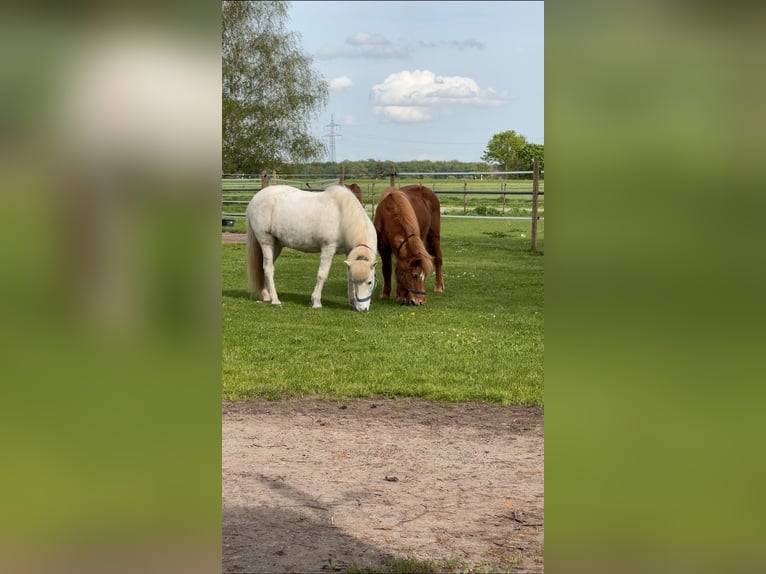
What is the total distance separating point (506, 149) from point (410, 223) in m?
17.3

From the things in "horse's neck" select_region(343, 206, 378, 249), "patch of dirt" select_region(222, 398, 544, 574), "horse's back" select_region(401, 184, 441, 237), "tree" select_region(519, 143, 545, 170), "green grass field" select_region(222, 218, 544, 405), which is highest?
"tree" select_region(519, 143, 545, 170)

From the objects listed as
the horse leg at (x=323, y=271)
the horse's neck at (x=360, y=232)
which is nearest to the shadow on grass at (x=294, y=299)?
the horse leg at (x=323, y=271)

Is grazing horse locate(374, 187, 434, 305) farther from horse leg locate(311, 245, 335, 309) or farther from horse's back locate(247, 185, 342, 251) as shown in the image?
horse leg locate(311, 245, 335, 309)

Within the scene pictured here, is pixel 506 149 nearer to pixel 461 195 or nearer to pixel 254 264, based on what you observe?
pixel 461 195

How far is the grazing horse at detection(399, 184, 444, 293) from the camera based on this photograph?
12594 mm

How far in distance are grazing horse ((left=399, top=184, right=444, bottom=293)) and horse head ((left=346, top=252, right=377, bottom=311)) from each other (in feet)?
6.22

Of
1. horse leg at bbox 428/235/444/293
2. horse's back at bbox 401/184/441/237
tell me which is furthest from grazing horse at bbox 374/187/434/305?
horse leg at bbox 428/235/444/293

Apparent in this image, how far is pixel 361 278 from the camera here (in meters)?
10.8

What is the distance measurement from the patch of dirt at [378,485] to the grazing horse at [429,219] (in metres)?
6.49

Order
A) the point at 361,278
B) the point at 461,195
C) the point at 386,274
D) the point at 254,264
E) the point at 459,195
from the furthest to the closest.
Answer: the point at 459,195 → the point at 461,195 → the point at 386,274 → the point at 254,264 → the point at 361,278

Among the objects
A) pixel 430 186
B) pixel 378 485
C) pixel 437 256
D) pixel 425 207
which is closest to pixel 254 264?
pixel 425 207
